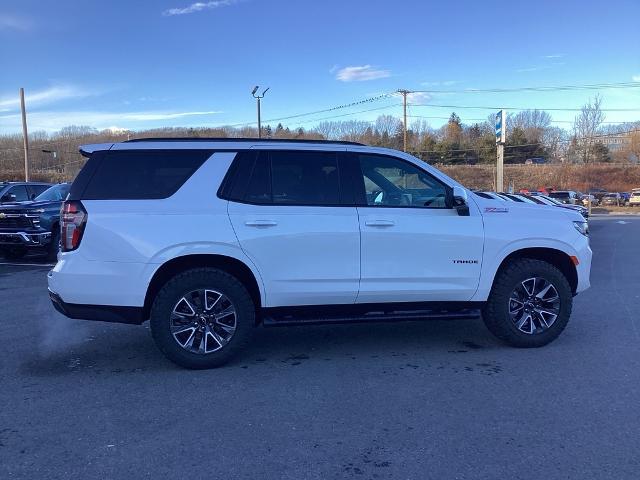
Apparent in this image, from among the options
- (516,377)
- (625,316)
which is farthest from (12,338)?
(625,316)

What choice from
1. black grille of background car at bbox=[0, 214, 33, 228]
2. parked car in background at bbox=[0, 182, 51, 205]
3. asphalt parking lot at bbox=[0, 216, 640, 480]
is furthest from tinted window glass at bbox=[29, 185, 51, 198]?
asphalt parking lot at bbox=[0, 216, 640, 480]

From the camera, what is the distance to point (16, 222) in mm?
12531

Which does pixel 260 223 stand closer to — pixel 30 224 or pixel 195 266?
pixel 195 266

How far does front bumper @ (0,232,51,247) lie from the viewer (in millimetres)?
12383

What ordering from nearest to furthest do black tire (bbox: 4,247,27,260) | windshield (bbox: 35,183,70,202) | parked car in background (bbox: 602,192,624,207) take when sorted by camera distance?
windshield (bbox: 35,183,70,202)
black tire (bbox: 4,247,27,260)
parked car in background (bbox: 602,192,624,207)

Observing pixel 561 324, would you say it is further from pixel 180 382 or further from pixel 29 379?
pixel 29 379

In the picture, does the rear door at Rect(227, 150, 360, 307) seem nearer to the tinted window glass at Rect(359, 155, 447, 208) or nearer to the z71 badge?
the tinted window glass at Rect(359, 155, 447, 208)

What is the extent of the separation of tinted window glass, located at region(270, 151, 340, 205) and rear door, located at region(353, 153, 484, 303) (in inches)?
10.3

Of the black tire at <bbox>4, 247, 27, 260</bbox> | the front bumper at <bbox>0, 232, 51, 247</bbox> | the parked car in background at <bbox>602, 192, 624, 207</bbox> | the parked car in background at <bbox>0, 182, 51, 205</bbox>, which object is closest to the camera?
the front bumper at <bbox>0, 232, 51, 247</bbox>

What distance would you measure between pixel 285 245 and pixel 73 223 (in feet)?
6.02

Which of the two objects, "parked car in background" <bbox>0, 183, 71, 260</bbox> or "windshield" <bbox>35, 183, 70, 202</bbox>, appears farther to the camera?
"windshield" <bbox>35, 183, 70, 202</bbox>

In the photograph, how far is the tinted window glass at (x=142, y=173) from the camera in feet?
16.2

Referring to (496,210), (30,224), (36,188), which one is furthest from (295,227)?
(36,188)

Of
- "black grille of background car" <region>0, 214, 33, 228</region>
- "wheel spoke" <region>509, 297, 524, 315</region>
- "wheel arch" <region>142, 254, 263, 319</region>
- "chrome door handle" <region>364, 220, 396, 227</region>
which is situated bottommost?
"wheel spoke" <region>509, 297, 524, 315</region>
